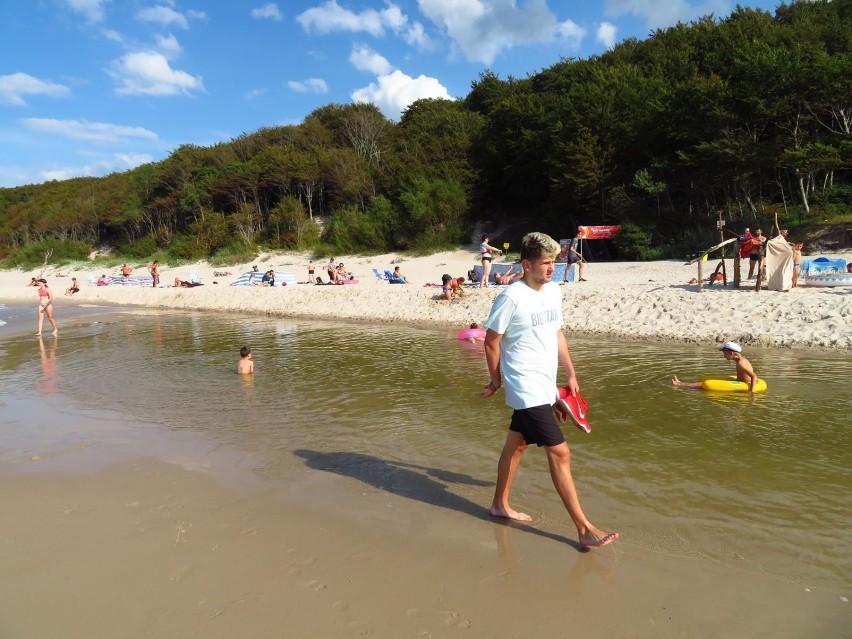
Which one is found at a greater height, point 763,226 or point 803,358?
point 763,226

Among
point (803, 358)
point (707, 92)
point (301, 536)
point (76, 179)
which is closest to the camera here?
point (301, 536)

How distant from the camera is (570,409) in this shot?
366cm

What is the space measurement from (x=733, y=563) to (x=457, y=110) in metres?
50.0

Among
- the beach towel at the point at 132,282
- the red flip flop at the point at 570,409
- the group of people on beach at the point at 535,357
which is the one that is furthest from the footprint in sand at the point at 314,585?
the beach towel at the point at 132,282

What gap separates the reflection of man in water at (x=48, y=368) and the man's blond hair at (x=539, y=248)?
7.66 metres

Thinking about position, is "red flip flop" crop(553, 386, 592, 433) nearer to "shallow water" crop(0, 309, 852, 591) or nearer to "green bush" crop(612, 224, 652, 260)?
"shallow water" crop(0, 309, 852, 591)

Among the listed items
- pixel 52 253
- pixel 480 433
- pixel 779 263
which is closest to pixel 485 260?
pixel 779 263

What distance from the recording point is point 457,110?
49.7 meters

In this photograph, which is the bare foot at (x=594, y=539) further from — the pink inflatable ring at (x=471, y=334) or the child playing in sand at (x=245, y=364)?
the pink inflatable ring at (x=471, y=334)

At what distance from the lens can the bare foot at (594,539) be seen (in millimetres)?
3512

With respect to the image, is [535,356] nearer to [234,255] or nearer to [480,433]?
[480,433]

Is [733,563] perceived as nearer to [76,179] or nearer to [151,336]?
[151,336]

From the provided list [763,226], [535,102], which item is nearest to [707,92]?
[763,226]

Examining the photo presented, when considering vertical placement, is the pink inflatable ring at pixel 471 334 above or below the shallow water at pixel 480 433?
above
